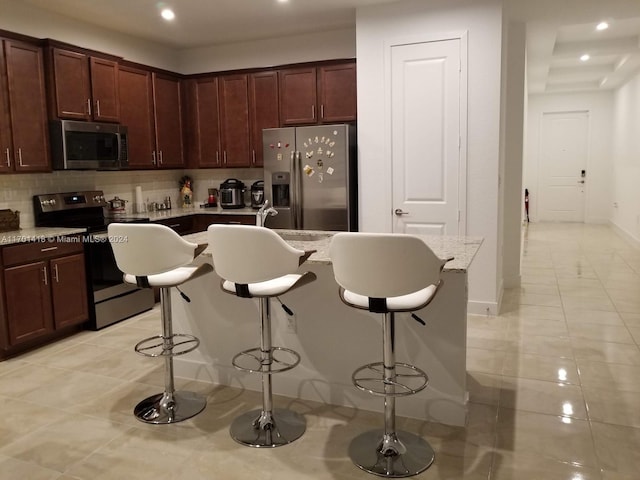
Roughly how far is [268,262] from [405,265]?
65 cm

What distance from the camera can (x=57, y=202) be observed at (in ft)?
15.1

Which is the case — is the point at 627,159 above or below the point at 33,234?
above

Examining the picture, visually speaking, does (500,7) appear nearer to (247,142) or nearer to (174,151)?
(247,142)

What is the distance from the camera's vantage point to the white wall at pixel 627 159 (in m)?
8.03

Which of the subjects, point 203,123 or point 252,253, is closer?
point 252,253

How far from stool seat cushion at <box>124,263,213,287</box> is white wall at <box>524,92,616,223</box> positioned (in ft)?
31.1

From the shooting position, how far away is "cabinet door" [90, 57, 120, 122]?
468cm

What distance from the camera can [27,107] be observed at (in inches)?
163

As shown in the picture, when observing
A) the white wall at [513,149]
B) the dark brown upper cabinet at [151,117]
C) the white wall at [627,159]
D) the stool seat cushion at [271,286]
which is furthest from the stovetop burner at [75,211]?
the white wall at [627,159]

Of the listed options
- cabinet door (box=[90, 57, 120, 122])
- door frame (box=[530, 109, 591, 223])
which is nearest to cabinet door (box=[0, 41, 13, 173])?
cabinet door (box=[90, 57, 120, 122])

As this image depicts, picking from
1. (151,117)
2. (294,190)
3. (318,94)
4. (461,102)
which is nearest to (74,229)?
(151,117)

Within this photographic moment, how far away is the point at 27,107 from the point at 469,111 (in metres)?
3.68

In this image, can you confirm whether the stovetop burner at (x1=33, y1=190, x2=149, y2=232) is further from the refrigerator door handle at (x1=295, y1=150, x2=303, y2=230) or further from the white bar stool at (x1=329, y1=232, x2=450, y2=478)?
the white bar stool at (x1=329, y1=232, x2=450, y2=478)

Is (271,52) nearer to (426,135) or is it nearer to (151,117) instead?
(151,117)
